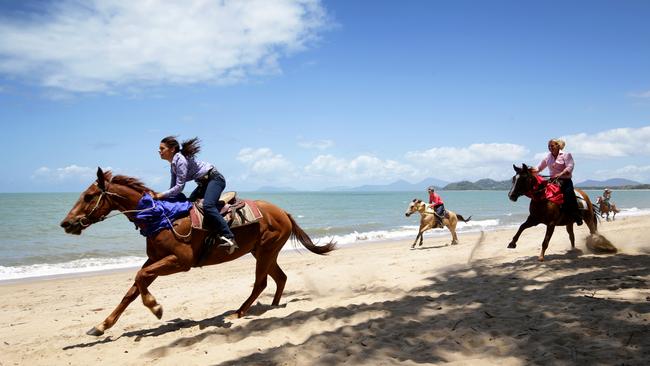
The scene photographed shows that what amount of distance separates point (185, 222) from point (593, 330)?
526 cm

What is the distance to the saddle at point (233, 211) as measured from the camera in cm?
656

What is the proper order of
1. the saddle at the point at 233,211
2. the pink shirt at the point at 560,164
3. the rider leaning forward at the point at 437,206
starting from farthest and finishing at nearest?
the rider leaning forward at the point at 437,206
the pink shirt at the point at 560,164
the saddle at the point at 233,211

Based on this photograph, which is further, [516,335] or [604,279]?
[604,279]

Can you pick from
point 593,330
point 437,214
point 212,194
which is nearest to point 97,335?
point 212,194

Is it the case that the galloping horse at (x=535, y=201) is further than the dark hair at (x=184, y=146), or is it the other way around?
the galloping horse at (x=535, y=201)

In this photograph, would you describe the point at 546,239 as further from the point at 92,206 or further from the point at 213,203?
the point at 92,206

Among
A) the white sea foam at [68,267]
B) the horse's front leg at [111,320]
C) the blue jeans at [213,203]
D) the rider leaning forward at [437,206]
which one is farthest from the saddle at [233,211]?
the rider leaning forward at [437,206]

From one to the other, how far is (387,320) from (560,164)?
699 cm

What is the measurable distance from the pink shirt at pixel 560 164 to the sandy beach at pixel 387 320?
191cm

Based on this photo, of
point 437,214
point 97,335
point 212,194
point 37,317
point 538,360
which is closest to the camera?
point 538,360

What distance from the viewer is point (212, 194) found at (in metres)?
6.64

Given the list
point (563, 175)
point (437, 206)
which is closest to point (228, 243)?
point (563, 175)

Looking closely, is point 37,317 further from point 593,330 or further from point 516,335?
point 593,330

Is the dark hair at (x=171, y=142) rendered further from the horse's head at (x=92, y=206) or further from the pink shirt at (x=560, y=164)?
the pink shirt at (x=560, y=164)
